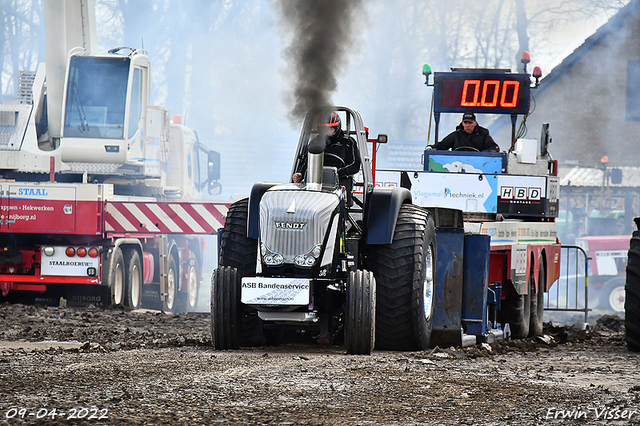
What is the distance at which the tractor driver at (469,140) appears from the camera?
12.2 meters

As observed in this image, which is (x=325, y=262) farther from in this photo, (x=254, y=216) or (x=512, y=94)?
(x=512, y=94)

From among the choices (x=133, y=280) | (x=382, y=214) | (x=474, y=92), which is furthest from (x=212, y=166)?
(x=382, y=214)

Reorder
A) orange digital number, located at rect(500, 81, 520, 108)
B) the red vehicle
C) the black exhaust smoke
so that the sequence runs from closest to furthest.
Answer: the black exhaust smoke → orange digital number, located at rect(500, 81, 520, 108) → the red vehicle

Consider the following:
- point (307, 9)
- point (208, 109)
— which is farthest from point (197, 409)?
point (208, 109)

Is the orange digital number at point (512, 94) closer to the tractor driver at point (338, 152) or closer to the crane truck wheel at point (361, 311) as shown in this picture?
the tractor driver at point (338, 152)

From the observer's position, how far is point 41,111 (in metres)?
16.0

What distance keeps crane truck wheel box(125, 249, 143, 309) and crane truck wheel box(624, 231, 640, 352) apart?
8393mm

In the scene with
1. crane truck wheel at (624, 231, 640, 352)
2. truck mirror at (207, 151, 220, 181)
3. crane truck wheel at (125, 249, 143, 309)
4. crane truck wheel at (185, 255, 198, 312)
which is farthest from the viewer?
truck mirror at (207, 151, 220, 181)

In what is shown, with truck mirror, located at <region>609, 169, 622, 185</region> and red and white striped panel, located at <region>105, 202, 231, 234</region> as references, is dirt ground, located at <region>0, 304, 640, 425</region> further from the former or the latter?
truck mirror, located at <region>609, 169, 622, 185</region>

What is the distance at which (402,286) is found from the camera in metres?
7.78

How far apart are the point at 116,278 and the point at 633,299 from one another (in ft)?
27.7

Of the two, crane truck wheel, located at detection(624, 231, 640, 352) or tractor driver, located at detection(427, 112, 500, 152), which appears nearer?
crane truck wheel, located at detection(624, 231, 640, 352)

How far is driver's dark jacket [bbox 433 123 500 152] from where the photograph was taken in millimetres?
12172

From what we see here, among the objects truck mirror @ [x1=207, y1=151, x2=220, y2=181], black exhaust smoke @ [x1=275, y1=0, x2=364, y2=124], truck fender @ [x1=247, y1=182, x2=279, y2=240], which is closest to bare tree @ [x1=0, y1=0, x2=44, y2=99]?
truck mirror @ [x1=207, y1=151, x2=220, y2=181]
